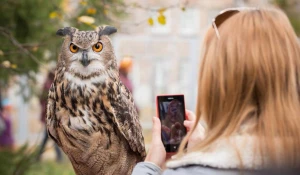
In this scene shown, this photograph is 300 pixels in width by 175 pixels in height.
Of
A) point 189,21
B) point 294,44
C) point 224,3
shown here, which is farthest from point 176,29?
point 294,44

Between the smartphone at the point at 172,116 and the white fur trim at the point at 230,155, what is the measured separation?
564 mm

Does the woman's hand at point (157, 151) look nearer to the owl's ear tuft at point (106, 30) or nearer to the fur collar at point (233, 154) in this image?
the fur collar at point (233, 154)

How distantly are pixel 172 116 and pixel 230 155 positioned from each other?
681 mm

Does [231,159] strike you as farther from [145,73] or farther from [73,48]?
[145,73]

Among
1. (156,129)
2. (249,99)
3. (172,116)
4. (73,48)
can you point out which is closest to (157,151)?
(156,129)

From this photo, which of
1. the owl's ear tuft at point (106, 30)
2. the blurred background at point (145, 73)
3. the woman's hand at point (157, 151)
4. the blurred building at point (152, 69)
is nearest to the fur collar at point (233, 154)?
the woman's hand at point (157, 151)

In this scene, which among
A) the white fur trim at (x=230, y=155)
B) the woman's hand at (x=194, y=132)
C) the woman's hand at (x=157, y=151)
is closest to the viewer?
the white fur trim at (x=230, y=155)

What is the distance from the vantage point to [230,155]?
1963 millimetres

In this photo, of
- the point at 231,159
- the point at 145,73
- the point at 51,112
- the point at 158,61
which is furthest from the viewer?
the point at 158,61

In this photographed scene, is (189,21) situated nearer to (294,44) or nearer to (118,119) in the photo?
(118,119)

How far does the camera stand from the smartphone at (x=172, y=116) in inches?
102

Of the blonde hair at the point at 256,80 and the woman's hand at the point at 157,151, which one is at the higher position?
the blonde hair at the point at 256,80

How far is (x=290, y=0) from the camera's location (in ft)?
40.4

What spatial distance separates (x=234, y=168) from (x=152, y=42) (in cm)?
1159
